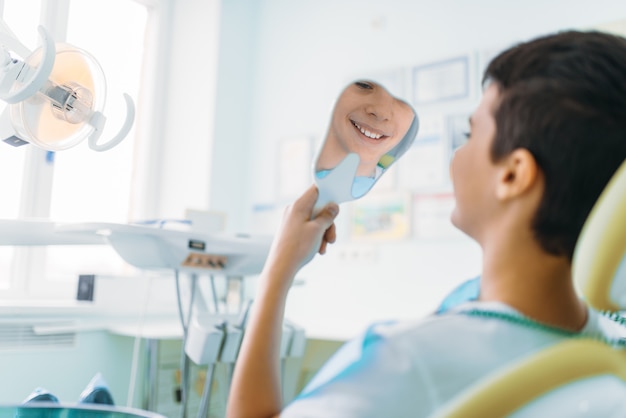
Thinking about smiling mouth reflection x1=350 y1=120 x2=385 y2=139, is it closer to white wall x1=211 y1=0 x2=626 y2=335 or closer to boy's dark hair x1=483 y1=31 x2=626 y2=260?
boy's dark hair x1=483 y1=31 x2=626 y2=260

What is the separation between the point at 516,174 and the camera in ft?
1.77

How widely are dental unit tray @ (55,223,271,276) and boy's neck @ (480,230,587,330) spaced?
34.9 inches

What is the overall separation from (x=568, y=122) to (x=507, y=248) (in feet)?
0.43

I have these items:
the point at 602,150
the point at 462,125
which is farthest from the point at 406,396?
the point at 462,125

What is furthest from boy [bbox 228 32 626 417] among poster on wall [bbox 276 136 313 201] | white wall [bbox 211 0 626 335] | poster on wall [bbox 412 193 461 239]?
poster on wall [bbox 276 136 313 201]

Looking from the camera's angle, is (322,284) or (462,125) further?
(322,284)

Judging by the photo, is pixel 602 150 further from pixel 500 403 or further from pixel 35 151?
pixel 35 151

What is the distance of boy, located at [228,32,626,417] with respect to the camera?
1.56 feet

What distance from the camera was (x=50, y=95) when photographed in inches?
38.0

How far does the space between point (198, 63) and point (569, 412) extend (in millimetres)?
3013

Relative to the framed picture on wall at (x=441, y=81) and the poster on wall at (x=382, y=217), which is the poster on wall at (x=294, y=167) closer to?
the poster on wall at (x=382, y=217)

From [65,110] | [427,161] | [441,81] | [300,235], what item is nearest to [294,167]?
[427,161]

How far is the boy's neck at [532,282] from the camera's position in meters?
0.55

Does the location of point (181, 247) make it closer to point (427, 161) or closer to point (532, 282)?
point (532, 282)
